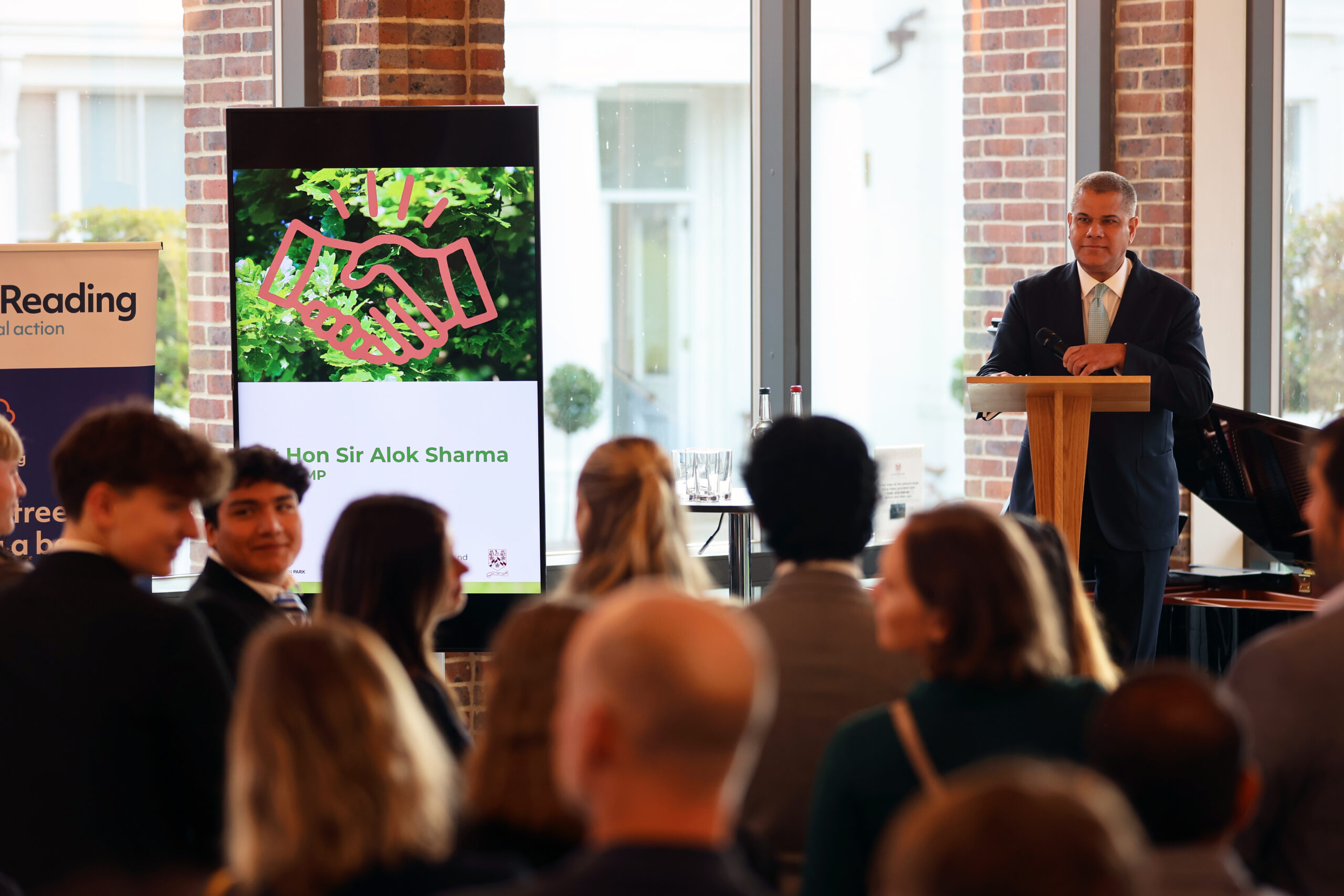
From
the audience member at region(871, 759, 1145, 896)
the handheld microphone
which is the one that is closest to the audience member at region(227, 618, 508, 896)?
the audience member at region(871, 759, 1145, 896)

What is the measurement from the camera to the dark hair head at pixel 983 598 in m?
1.69

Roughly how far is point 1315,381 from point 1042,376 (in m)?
2.38

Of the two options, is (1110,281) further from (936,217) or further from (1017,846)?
(1017,846)

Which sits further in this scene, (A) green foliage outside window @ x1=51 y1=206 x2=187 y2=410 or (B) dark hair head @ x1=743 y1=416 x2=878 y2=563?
(A) green foliage outside window @ x1=51 y1=206 x2=187 y2=410

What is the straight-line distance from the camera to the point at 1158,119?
543 cm

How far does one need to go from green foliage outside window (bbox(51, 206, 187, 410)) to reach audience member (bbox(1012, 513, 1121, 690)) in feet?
10.2

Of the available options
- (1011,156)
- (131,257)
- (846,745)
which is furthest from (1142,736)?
(1011,156)

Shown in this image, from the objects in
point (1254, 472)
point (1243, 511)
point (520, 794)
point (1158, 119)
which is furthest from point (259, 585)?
point (1158, 119)

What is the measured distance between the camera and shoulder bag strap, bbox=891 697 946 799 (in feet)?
5.30

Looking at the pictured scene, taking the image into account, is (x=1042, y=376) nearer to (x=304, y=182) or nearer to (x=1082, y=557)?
(x=1082, y=557)

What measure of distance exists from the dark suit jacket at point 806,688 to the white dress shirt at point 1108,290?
236 cm

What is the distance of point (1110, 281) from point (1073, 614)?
2116 millimetres

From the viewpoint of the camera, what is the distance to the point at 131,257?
403cm

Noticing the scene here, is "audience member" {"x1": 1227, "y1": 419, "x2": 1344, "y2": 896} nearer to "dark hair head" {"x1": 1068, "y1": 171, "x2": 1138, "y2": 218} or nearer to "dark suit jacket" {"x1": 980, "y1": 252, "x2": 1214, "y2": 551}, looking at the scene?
"dark suit jacket" {"x1": 980, "y1": 252, "x2": 1214, "y2": 551}
